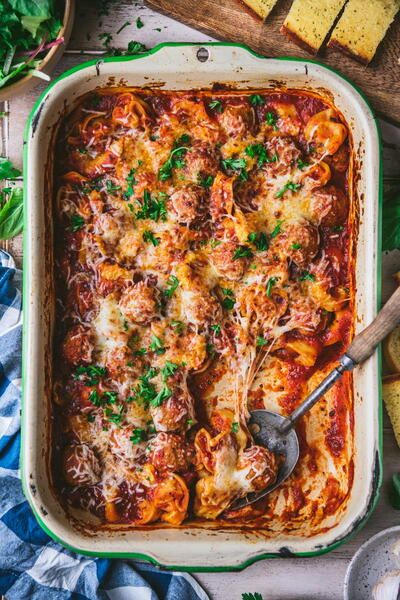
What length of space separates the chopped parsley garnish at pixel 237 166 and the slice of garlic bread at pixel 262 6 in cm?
78

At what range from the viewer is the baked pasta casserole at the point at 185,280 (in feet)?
11.3

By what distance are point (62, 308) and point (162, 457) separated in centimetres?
90

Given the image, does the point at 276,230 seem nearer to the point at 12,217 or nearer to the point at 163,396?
the point at 163,396

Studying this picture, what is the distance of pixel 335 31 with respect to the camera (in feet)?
11.9

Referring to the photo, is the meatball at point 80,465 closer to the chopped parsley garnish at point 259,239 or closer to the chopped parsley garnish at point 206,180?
the chopped parsley garnish at point 259,239

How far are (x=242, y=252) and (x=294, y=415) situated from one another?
0.85 meters

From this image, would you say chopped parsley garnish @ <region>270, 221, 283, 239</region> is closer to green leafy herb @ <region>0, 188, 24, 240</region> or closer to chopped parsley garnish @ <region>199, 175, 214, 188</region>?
chopped parsley garnish @ <region>199, 175, 214, 188</region>

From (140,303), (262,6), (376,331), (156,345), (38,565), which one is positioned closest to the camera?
(376,331)

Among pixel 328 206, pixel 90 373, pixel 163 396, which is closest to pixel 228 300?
pixel 163 396

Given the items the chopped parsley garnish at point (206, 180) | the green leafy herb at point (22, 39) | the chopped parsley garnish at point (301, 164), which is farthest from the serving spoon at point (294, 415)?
the green leafy herb at point (22, 39)

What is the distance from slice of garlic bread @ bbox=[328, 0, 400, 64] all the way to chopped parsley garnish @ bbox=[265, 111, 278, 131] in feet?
1.68

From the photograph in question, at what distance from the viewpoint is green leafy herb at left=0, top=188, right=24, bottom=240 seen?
3.77m

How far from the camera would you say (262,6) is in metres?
3.58

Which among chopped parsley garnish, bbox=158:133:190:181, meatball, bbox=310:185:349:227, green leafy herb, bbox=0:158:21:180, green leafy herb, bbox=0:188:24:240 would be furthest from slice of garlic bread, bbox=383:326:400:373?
green leafy herb, bbox=0:158:21:180
